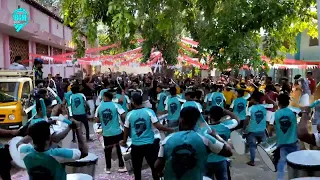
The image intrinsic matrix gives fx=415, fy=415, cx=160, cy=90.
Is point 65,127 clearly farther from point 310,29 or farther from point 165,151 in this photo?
point 310,29

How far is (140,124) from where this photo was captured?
6172 millimetres

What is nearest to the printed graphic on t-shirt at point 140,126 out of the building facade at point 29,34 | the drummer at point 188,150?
the drummer at point 188,150

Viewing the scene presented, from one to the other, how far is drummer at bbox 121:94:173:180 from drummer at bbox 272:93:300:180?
1.82 meters

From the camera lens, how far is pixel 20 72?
1160 centimetres

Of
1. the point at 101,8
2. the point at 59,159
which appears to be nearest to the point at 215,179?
the point at 59,159

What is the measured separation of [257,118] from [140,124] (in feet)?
9.35

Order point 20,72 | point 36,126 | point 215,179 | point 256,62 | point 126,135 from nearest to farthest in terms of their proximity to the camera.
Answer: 1. point 36,126
2. point 215,179
3. point 126,135
4. point 256,62
5. point 20,72

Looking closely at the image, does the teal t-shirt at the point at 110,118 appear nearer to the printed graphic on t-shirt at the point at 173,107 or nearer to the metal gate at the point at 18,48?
the printed graphic on t-shirt at the point at 173,107

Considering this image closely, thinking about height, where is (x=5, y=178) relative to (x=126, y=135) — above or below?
below

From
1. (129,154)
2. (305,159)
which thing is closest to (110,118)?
(129,154)

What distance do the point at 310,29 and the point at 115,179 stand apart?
26.1 ft

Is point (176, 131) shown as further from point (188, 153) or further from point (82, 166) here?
point (188, 153)

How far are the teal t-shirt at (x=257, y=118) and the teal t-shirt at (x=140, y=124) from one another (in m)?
2.61

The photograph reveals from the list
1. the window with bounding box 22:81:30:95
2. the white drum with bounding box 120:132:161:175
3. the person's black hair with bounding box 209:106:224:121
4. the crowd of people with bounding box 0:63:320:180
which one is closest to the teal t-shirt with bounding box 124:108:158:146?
the crowd of people with bounding box 0:63:320:180
